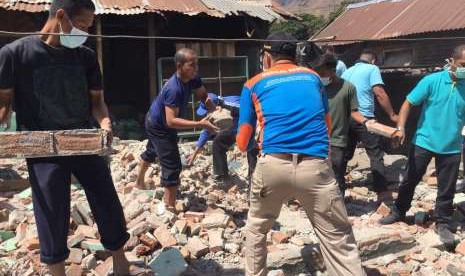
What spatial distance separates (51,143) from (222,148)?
142 inches

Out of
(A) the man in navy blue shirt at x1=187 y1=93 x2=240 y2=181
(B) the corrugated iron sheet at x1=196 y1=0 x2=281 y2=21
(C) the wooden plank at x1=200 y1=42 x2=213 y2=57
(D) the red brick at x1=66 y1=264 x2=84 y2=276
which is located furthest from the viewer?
(C) the wooden plank at x1=200 y1=42 x2=213 y2=57

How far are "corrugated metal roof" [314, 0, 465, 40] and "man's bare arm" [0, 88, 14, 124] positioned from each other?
1143 centimetres

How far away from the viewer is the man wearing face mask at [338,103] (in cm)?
502

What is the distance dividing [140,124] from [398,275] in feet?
25.6

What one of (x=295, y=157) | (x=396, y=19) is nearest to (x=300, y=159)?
(x=295, y=157)

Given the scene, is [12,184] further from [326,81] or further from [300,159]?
[300,159]

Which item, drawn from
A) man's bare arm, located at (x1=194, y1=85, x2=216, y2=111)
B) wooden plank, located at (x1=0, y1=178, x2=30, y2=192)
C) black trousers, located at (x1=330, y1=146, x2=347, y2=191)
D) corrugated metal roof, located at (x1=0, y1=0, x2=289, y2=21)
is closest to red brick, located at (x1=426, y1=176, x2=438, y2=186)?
black trousers, located at (x1=330, y1=146, x2=347, y2=191)

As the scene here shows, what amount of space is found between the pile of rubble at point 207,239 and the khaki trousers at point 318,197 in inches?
31.6

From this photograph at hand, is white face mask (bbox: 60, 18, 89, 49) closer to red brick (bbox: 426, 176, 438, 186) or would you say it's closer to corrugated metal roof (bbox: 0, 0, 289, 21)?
red brick (bbox: 426, 176, 438, 186)

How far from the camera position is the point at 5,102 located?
298 centimetres

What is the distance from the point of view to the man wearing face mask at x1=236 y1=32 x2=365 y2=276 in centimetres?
318

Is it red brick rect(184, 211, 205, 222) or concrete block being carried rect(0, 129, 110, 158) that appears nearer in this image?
concrete block being carried rect(0, 129, 110, 158)

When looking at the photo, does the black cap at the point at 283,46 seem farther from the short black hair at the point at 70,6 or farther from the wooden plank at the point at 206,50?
the wooden plank at the point at 206,50

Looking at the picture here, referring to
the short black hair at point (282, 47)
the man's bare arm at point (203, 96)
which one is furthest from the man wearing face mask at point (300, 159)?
Answer: the man's bare arm at point (203, 96)
